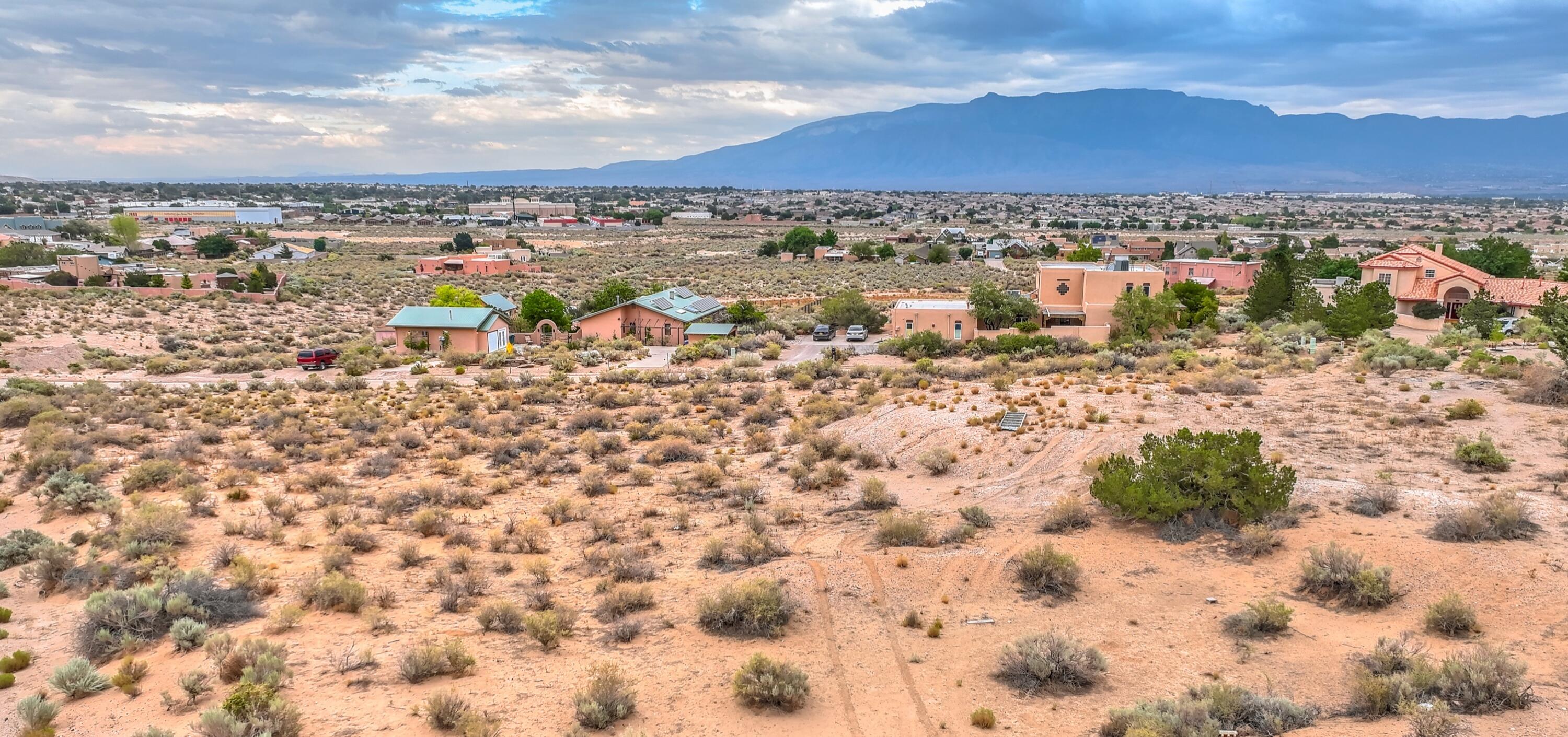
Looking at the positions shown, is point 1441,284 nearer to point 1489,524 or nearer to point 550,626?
point 1489,524

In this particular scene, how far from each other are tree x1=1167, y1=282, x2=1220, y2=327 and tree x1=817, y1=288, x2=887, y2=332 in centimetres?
1426

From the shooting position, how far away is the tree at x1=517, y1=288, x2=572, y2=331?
1833 inches

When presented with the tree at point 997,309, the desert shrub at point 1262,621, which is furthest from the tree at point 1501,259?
the desert shrub at point 1262,621

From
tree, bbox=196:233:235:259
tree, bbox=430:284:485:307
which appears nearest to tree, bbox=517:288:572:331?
tree, bbox=430:284:485:307

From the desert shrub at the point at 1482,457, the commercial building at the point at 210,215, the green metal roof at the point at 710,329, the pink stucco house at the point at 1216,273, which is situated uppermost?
the commercial building at the point at 210,215

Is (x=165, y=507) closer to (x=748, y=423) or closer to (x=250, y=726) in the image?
(x=250, y=726)

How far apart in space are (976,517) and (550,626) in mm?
7358

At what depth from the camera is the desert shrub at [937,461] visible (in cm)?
1916

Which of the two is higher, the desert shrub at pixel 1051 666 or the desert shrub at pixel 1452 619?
the desert shrub at pixel 1452 619

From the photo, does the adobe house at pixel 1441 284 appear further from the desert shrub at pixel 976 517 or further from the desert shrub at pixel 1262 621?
the desert shrub at pixel 1262 621

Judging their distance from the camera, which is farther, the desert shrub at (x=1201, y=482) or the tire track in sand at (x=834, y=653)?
the desert shrub at (x=1201, y=482)

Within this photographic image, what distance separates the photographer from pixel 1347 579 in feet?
37.8

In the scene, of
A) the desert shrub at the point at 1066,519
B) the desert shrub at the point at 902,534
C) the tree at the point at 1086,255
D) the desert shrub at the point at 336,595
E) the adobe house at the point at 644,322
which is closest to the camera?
the desert shrub at the point at 336,595

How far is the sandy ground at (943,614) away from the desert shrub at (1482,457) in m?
0.28
